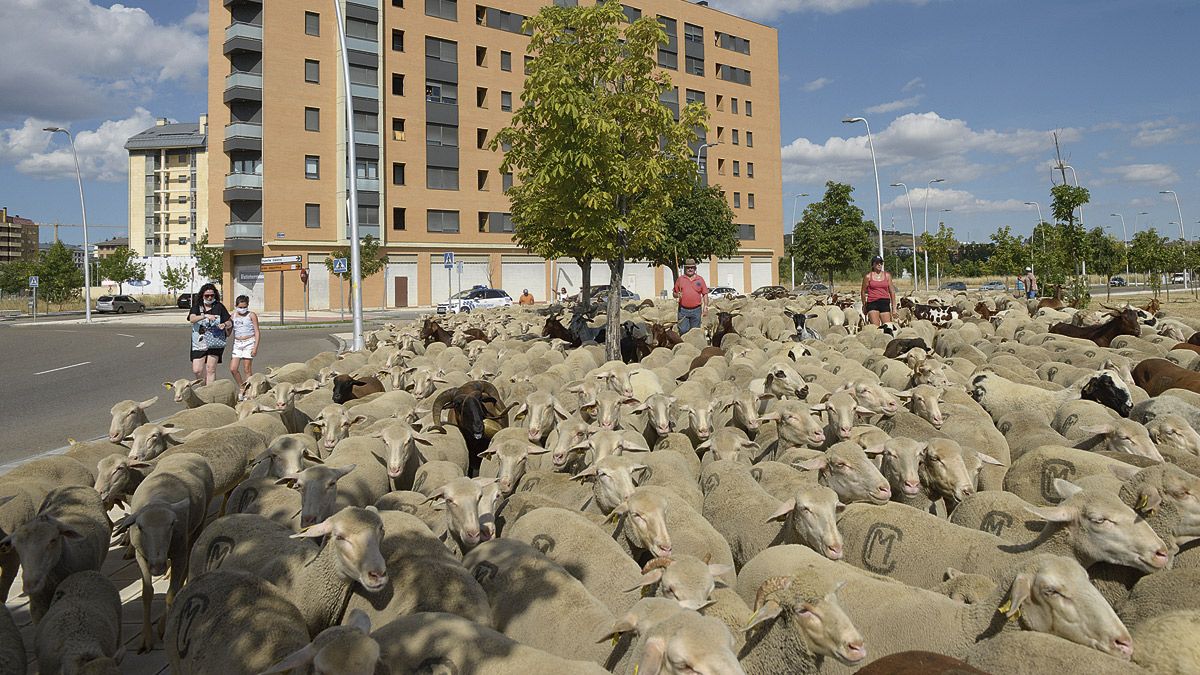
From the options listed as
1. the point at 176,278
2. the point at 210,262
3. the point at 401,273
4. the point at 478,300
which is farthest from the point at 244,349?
the point at 176,278

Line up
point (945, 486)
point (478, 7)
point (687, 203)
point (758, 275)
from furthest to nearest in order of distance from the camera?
point (758, 275) → point (478, 7) → point (687, 203) → point (945, 486)

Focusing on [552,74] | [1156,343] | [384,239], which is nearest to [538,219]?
[552,74]

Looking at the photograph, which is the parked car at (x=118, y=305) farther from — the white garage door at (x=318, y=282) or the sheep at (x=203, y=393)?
the sheep at (x=203, y=393)

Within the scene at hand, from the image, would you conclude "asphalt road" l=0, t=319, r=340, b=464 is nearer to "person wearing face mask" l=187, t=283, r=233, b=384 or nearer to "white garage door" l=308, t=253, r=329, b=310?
"person wearing face mask" l=187, t=283, r=233, b=384

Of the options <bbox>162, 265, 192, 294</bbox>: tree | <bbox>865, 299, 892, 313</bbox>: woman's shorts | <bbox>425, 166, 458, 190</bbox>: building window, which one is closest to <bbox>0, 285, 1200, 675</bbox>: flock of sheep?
<bbox>865, 299, 892, 313</bbox>: woman's shorts

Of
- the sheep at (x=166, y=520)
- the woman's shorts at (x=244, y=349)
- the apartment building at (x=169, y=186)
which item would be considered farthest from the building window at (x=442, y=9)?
the apartment building at (x=169, y=186)

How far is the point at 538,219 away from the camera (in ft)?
48.8

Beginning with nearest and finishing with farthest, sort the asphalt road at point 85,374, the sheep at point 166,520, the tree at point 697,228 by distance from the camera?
the sheep at point 166,520
the asphalt road at point 85,374
the tree at point 697,228

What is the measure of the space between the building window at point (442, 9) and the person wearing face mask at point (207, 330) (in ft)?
154

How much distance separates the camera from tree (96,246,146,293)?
90375mm

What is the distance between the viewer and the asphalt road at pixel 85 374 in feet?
35.8

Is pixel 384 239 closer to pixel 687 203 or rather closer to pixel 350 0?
pixel 350 0

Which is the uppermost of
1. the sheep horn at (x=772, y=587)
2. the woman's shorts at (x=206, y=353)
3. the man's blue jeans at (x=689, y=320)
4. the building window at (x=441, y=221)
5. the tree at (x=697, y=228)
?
the building window at (x=441, y=221)

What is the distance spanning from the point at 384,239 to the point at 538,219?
39.7 metres
